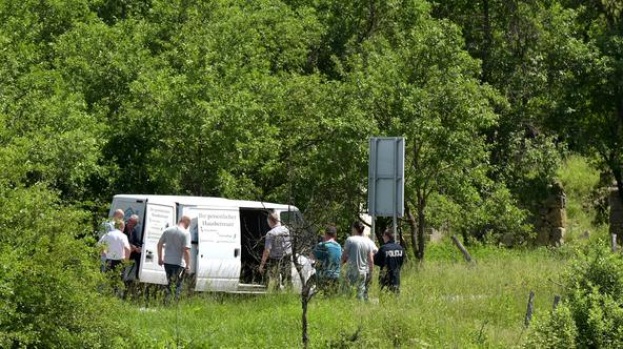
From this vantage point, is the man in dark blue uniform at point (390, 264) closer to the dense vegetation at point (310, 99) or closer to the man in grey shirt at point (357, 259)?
the man in grey shirt at point (357, 259)

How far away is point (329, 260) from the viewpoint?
21.3 meters

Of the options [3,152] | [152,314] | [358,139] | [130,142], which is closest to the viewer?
[3,152]

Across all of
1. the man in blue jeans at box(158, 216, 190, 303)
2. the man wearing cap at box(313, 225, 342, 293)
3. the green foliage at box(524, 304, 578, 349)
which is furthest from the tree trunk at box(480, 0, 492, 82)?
the green foliage at box(524, 304, 578, 349)

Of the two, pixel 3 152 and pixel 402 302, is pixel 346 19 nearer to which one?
pixel 402 302

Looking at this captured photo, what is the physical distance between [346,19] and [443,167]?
9.34 m

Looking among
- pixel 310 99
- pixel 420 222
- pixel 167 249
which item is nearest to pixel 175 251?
pixel 167 249

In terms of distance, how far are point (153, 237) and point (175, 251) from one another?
1321 mm

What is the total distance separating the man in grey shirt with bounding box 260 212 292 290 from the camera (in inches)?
850

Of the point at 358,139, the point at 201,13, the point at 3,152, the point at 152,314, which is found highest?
the point at 201,13

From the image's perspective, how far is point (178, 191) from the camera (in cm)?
2938

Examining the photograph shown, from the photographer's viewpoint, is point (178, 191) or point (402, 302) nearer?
point (402, 302)

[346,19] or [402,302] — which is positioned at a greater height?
[346,19]

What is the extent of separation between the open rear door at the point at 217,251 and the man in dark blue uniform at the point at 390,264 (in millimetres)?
2222

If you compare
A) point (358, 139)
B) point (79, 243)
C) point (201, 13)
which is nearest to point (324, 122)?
point (358, 139)
